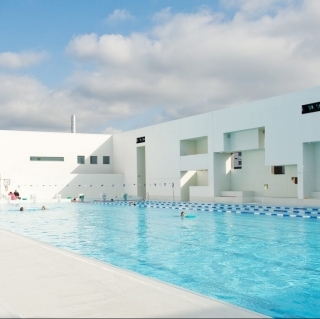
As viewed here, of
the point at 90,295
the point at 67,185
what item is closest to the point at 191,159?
the point at 67,185

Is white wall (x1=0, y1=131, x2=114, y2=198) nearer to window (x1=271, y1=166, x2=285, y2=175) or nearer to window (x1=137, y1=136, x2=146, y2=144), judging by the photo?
window (x1=137, y1=136, x2=146, y2=144)

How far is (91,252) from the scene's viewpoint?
738 centimetres

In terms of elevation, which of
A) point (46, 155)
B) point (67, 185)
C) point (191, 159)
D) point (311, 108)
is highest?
point (311, 108)

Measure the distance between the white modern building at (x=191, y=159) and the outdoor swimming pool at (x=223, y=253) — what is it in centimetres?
524

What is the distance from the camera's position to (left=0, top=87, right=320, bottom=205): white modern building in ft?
54.9

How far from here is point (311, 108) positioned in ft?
52.5

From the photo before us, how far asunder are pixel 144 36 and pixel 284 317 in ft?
47.4

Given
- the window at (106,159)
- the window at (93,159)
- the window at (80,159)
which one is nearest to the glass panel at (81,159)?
the window at (80,159)

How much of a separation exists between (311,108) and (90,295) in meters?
14.6

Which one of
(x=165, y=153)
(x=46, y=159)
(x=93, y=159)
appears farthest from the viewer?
(x=93, y=159)

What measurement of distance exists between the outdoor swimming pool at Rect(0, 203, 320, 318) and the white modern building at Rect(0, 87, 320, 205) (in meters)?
5.24

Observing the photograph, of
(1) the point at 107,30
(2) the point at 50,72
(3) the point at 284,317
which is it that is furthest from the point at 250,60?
(3) the point at 284,317

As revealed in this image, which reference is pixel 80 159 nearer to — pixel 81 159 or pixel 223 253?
pixel 81 159

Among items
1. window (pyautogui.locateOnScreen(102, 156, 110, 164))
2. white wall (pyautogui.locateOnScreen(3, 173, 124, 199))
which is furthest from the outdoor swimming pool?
window (pyautogui.locateOnScreen(102, 156, 110, 164))
